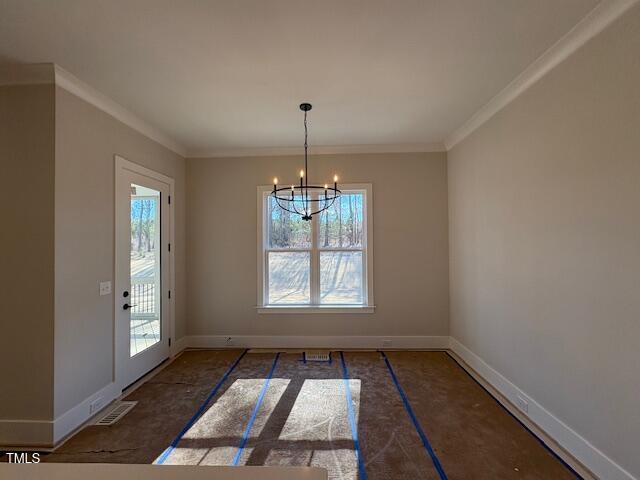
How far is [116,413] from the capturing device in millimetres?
2723

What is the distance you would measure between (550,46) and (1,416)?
4911 millimetres

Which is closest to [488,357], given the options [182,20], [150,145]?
[182,20]

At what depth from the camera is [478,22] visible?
6.33 feet

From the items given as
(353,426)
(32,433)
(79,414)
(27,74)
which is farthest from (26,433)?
(27,74)

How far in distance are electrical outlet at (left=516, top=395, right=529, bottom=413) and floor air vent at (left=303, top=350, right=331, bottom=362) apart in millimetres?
2032

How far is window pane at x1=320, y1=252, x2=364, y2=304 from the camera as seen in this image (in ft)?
14.4

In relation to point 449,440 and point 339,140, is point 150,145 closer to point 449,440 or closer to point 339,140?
point 339,140

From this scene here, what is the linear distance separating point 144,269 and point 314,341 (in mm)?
2358

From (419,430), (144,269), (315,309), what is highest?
(144,269)

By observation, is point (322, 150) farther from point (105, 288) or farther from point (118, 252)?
point (105, 288)

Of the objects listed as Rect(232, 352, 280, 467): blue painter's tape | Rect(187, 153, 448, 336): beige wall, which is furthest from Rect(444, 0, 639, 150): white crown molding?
Rect(232, 352, 280, 467): blue painter's tape

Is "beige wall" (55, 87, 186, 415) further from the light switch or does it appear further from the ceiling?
the ceiling

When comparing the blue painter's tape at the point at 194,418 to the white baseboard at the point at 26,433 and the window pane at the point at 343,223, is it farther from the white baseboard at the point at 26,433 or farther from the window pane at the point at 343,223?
the window pane at the point at 343,223

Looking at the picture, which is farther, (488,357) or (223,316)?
(223,316)
